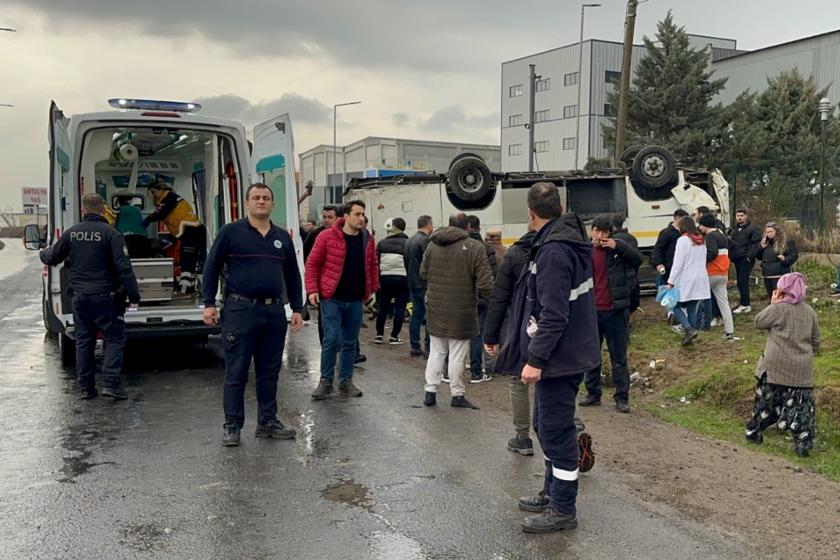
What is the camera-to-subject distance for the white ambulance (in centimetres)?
808

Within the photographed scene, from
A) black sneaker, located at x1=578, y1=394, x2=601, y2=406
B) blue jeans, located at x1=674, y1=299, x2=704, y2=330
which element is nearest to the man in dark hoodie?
black sneaker, located at x1=578, y1=394, x2=601, y2=406

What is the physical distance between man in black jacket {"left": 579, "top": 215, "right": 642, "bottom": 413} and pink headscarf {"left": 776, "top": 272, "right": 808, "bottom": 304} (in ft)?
4.44

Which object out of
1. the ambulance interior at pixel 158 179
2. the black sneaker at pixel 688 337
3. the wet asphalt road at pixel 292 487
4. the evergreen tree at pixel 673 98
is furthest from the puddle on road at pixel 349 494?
the evergreen tree at pixel 673 98

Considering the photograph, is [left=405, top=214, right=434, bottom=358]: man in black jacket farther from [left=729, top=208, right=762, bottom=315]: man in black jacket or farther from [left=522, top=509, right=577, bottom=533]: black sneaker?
[left=729, top=208, right=762, bottom=315]: man in black jacket

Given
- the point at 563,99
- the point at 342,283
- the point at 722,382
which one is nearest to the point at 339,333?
the point at 342,283

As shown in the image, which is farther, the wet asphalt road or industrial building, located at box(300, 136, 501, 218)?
industrial building, located at box(300, 136, 501, 218)

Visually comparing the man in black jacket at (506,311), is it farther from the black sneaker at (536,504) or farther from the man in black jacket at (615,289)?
the man in black jacket at (615,289)

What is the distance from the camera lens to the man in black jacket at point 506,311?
534 centimetres

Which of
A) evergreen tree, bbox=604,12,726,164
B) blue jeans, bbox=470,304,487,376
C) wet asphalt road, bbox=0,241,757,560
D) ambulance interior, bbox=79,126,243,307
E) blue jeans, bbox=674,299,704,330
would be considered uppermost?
evergreen tree, bbox=604,12,726,164

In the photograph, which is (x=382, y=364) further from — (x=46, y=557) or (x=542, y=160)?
(x=542, y=160)

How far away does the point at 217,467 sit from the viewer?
5512 mm

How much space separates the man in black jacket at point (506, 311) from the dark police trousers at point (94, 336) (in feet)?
12.6

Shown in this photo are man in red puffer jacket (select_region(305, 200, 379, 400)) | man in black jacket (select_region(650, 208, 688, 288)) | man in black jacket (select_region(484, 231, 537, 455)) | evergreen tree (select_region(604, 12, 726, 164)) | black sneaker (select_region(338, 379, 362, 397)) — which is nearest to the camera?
man in black jacket (select_region(484, 231, 537, 455))

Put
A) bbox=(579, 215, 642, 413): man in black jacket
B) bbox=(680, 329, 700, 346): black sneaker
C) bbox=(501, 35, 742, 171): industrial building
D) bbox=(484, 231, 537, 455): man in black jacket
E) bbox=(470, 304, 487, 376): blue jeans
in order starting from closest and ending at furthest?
bbox=(484, 231, 537, 455): man in black jacket, bbox=(579, 215, 642, 413): man in black jacket, bbox=(470, 304, 487, 376): blue jeans, bbox=(680, 329, 700, 346): black sneaker, bbox=(501, 35, 742, 171): industrial building
